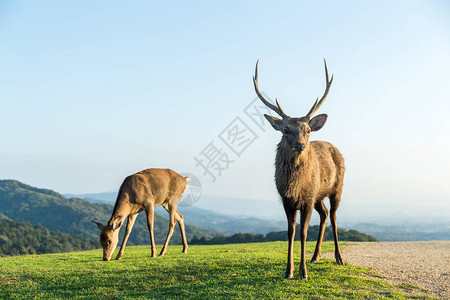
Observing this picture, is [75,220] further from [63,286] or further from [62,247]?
[63,286]

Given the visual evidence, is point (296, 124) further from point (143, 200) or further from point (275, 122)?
point (143, 200)

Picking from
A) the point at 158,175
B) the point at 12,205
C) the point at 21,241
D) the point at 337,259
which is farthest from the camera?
the point at 12,205

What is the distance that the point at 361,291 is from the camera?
7.50 metres

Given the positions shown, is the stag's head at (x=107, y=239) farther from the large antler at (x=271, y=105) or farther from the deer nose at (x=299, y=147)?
the deer nose at (x=299, y=147)

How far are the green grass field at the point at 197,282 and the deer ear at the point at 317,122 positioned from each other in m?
3.41

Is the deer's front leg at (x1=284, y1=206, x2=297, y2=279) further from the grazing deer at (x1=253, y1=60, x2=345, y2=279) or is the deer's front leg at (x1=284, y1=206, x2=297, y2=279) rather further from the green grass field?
the green grass field

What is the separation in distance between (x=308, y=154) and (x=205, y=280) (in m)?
3.69

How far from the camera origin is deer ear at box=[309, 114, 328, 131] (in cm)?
862

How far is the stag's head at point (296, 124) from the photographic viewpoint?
7.77m

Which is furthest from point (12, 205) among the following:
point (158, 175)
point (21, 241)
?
point (158, 175)

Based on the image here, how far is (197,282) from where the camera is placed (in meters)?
7.96

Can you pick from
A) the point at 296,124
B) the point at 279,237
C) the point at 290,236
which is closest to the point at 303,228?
the point at 290,236

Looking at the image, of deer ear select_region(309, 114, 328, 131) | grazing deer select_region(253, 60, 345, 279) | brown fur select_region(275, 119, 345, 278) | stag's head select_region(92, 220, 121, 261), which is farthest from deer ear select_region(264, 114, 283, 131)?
stag's head select_region(92, 220, 121, 261)

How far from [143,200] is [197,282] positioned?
5.11 m
